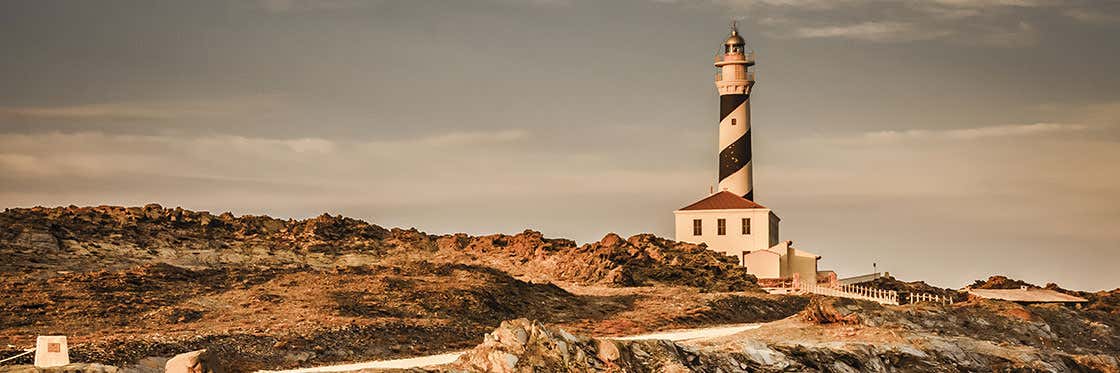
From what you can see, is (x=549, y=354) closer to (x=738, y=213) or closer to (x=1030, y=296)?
(x=1030, y=296)

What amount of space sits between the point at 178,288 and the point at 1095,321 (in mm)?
27385

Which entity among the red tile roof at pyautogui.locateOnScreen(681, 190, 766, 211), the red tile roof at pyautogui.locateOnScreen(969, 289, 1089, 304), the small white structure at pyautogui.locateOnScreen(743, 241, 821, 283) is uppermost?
the red tile roof at pyautogui.locateOnScreen(681, 190, 766, 211)

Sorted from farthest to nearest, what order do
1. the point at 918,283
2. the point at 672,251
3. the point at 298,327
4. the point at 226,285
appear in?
the point at 918,283 → the point at 672,251 → the point at 226,285 → the point at 298,327

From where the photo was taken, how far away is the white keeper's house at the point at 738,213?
5800cm

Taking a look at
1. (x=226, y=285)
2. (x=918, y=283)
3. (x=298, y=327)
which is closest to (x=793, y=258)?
A: (x=918, y=283)

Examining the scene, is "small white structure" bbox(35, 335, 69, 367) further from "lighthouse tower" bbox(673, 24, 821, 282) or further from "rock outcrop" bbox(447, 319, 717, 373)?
"lighthouse tower" bbox(673, 24, 821, 282)

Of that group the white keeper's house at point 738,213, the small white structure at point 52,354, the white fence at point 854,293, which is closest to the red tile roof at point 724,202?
the white keeper's house at point 738,213

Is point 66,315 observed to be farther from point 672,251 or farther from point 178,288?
point 672,251

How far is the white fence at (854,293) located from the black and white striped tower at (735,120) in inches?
327

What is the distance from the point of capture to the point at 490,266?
171 ft

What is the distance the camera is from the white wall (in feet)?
194

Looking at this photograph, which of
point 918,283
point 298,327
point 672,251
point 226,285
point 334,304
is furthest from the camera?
point 918,283

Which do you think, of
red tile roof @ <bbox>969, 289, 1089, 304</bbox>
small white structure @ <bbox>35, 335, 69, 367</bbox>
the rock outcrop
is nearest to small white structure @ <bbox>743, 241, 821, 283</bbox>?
red tile roof @ <bbox>969, 289, 1089, 304</bbox>

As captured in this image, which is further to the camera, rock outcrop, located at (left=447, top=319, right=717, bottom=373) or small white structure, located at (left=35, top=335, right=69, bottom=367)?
small white structure, located at (left=35, top=335, right=69, bottom=367)
